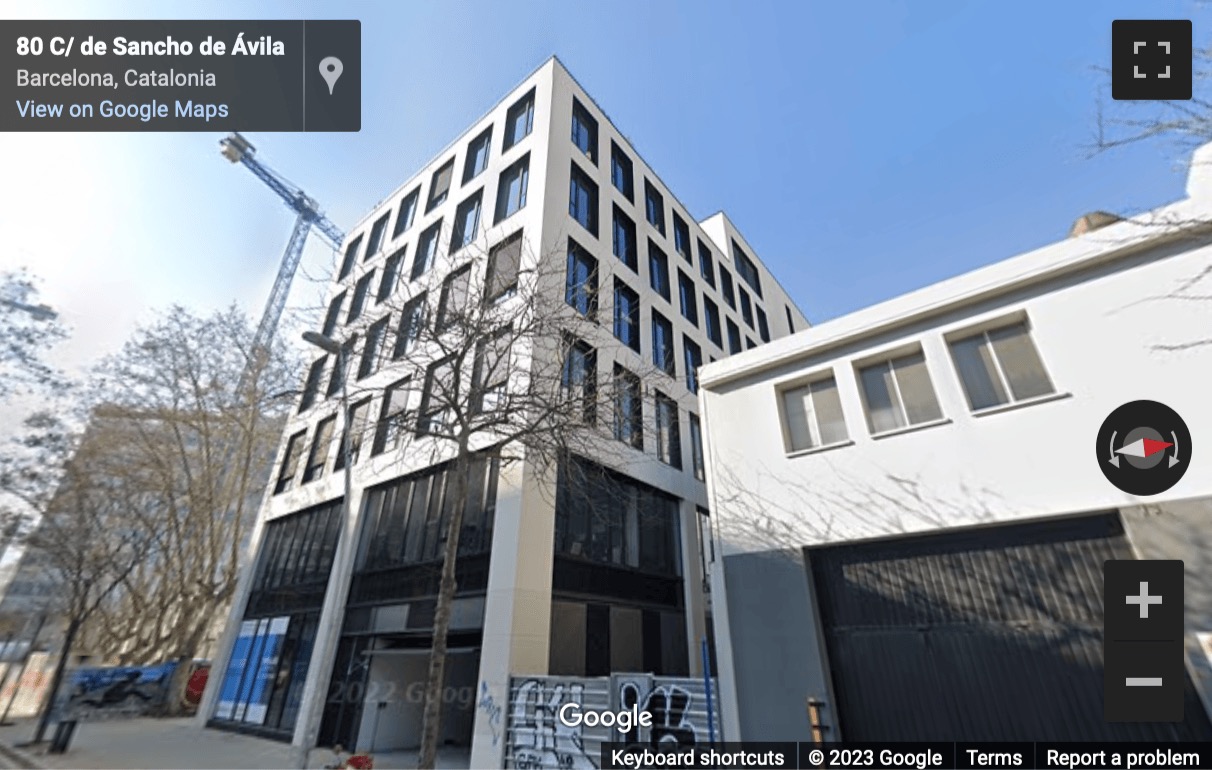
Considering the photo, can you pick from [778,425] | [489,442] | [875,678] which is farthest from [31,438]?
[875,678]

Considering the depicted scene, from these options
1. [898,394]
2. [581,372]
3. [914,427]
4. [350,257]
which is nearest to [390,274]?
[350,257]

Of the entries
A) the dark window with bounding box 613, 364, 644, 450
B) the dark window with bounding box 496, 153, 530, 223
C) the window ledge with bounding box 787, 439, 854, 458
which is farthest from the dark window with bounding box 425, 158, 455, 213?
the window ledge with bounding box 787, 439, 854, 458

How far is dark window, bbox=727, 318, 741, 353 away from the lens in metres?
24.6

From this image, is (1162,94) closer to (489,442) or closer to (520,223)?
(489,442)

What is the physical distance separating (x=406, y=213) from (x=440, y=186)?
263 cm

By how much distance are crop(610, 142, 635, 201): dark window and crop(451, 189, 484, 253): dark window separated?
17.8 feet

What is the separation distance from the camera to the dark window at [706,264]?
81.1 feet

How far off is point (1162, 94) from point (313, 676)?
20270 mm

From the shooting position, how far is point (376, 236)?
23.8 metres

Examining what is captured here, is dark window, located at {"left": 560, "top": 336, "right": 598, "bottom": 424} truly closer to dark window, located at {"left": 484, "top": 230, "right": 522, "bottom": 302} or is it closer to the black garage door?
dark window, located at {"left": 484, "top": 230, "right": 522, "bottom": 302}

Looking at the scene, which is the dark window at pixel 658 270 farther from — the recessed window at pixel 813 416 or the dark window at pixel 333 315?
the dark window at pixel 333 315

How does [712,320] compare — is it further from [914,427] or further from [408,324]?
[914,427]

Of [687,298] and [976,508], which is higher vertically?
[687,298]

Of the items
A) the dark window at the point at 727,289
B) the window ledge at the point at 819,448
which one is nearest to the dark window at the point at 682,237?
the dark window at the point at 727,289
